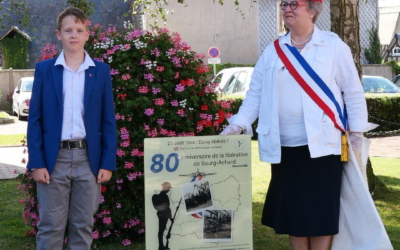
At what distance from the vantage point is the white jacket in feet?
13.5

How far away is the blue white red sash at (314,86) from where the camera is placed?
4.15 m

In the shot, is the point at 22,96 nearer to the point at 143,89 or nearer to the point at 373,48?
the point at 143,89

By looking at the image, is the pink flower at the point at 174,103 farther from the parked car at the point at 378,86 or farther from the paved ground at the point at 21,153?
the parked car at the point at 378,86

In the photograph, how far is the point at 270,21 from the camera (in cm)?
3475

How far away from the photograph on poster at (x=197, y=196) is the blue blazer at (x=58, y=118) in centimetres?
52

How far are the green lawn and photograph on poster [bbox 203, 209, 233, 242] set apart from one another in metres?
1.60

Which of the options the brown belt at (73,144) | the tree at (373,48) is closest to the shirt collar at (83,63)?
the brown belt at (73,144)

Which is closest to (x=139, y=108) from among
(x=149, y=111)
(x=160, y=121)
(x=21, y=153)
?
(x=149, y=111)

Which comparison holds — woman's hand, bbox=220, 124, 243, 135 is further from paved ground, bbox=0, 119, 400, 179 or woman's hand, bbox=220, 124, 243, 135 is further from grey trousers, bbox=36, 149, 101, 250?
paved ground, bbox=0, 119, 400, 179

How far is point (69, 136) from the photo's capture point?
4.19 m

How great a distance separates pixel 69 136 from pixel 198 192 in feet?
3.05

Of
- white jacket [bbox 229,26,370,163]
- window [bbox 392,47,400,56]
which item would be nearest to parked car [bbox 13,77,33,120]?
white jacket [bbox 229,26,370,163]

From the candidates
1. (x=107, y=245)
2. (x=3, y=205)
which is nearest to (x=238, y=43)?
(x=3, y=205)

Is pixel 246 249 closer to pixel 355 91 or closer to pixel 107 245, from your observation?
pixel 355 91
